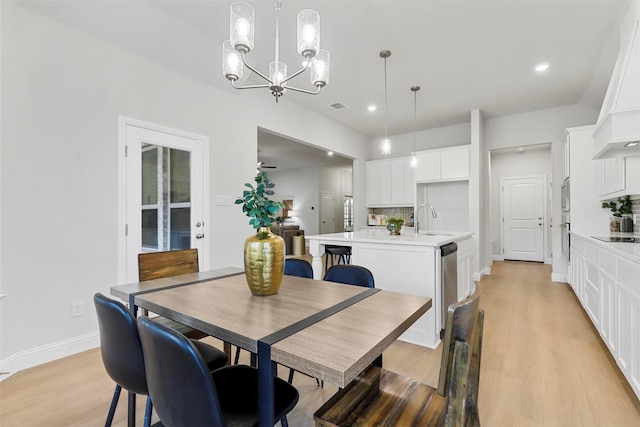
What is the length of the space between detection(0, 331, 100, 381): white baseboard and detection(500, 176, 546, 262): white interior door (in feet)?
26.5

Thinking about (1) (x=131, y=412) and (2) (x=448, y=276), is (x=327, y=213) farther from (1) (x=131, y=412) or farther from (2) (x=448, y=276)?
(1) (x=131, y=412)

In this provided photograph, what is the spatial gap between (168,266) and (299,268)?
92cm

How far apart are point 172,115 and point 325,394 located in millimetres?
2980

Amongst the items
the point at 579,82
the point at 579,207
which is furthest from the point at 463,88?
the point at 579,207

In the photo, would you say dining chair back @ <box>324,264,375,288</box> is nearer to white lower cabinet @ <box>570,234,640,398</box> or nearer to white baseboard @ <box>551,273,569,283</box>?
white lower cabinet @ <box>570,234,640,398</box>

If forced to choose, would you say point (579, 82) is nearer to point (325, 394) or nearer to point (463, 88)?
point (463, 88)

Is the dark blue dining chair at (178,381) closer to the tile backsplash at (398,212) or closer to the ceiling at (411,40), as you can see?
the ceiling at (411,40)

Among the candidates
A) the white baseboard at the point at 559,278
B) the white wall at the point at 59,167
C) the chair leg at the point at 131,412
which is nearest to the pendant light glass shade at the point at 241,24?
the white wall at the point at 59,167

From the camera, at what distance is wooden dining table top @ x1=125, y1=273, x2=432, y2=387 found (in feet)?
2.80

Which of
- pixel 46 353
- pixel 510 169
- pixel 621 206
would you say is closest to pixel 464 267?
pixel 621 206

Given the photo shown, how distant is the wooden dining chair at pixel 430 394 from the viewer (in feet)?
2.80

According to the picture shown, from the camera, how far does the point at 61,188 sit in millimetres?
2398

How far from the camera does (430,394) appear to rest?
3.69ft

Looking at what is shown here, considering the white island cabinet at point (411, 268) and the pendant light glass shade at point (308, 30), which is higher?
the pendant light glass shade at point (308, 30)
